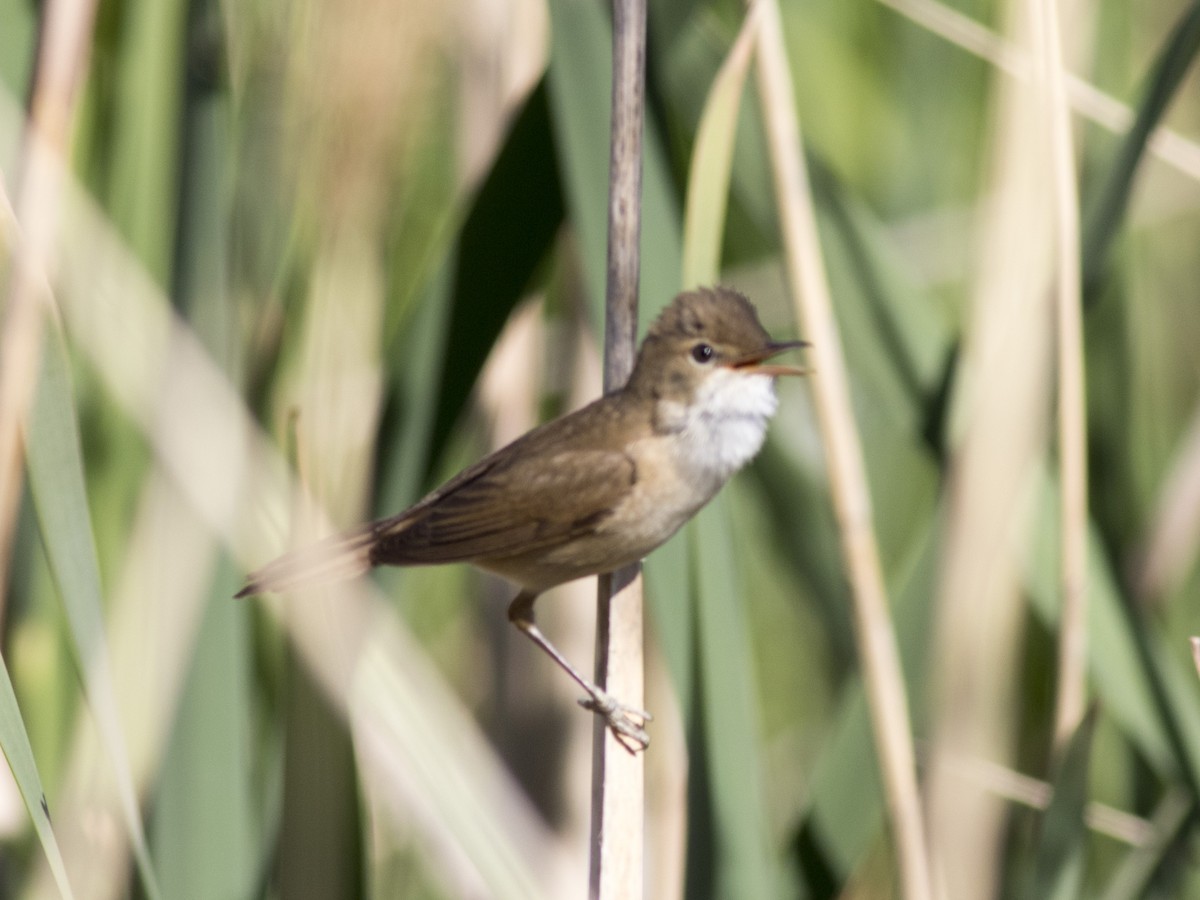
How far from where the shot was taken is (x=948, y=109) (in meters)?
2.72

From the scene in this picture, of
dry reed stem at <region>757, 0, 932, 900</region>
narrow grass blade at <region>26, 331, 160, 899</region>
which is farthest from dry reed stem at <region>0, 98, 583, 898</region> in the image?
dry reed stem at <region>757, 0, 932, 900</region>

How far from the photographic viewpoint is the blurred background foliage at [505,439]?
1623 millimetres

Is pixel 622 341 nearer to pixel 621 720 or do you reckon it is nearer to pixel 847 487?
pixel 847 487

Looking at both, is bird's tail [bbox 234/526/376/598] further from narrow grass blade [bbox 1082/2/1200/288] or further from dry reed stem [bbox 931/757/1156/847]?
narrow grass blade [bbox 1082/2/1200/288]

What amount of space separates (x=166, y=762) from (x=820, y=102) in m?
2.01

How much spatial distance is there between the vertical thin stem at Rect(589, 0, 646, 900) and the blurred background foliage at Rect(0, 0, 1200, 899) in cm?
4

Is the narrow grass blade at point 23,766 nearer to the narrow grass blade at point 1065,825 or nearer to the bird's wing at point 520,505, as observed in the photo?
the bird's wing at point 520,505

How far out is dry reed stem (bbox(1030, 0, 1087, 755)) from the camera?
186cm

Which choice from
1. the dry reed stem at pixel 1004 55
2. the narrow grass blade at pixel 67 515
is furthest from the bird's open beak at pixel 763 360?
the narrow grass blade at pixel 67 515

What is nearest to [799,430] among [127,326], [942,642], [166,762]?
[942,642]

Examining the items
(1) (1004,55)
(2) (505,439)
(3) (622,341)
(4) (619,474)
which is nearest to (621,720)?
(4) (619,474)

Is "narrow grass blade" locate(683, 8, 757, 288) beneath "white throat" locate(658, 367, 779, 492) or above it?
above

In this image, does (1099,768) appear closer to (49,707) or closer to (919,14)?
(919,14)

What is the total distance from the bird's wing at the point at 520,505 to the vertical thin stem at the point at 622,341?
Answer: 267 mm
